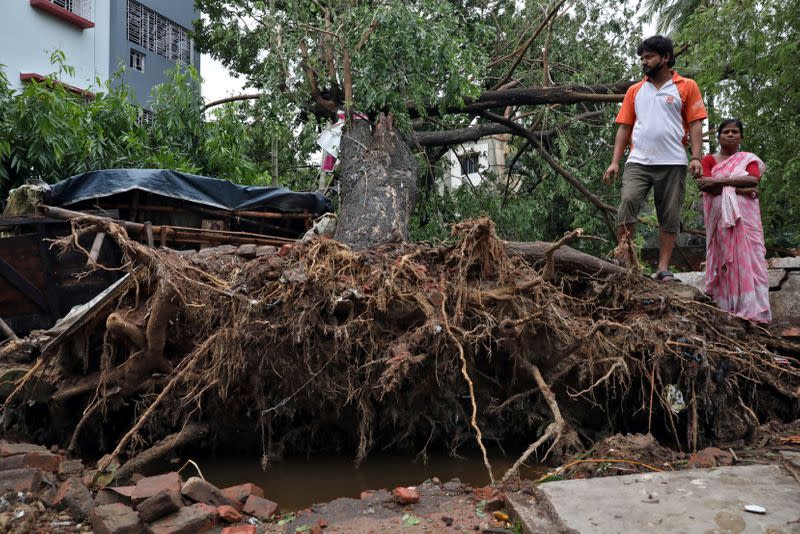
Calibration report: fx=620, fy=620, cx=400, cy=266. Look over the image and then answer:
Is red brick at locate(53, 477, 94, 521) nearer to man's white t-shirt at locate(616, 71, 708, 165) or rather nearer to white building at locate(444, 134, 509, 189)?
man's white t-shirt at locate(616, 71, 708, 165)

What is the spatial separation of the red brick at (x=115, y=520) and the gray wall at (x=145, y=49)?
40.7 ft

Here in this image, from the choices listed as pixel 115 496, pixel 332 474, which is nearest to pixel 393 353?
pixel 332 474

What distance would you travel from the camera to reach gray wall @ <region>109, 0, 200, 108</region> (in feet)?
46.9

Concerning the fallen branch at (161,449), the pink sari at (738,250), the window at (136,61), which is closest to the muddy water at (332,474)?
the fallen branch at (161,449)

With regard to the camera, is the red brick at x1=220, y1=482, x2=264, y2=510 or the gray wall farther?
the gray wall

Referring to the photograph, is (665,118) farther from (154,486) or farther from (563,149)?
(154,486)

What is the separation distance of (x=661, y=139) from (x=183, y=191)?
16.3 ft

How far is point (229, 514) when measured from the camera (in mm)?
2857

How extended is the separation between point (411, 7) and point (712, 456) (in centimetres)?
465

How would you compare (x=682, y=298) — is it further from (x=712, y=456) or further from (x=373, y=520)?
(x=373, y=520)

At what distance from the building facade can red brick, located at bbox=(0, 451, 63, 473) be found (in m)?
8.69

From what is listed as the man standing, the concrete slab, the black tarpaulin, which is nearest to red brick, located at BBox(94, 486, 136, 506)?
the concrete slab

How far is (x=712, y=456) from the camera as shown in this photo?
301 cm

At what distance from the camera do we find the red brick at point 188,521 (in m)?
2.63
